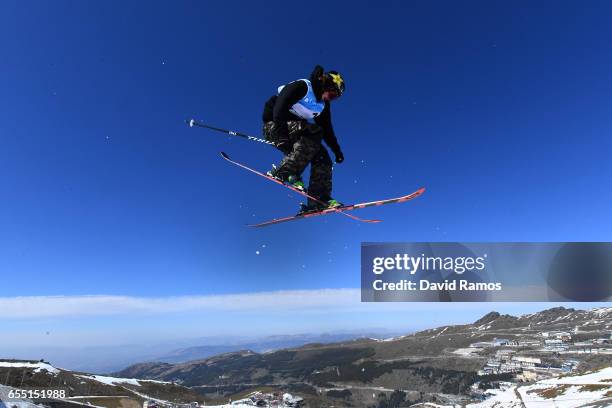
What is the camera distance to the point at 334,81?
10305 mm

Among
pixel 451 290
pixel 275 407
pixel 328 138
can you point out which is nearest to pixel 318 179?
pixel 328 138

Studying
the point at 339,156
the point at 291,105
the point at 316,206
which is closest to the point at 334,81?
the point at 291,105

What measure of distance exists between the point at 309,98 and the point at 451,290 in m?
19.6

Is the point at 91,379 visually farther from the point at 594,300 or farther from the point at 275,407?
the point at 594,300

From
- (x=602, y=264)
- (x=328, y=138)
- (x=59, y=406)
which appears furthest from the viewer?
(x=59, y=406)

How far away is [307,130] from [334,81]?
1761 mm

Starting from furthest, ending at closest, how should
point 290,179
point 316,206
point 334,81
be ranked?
point 316,206 → point 290,179 → point 334,81

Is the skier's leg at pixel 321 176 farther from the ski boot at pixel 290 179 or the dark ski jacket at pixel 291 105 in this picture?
the dark ski jacket at pixel 291 105

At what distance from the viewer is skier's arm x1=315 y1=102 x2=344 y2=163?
1184 centimetres

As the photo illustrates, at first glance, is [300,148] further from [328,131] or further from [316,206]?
[316,206]

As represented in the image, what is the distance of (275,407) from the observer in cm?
16575

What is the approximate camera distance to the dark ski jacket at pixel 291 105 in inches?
408

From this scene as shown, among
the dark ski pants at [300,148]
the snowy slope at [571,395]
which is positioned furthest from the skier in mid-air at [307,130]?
the snowy slope at [571,395]

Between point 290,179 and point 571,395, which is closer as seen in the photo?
point 290,179
